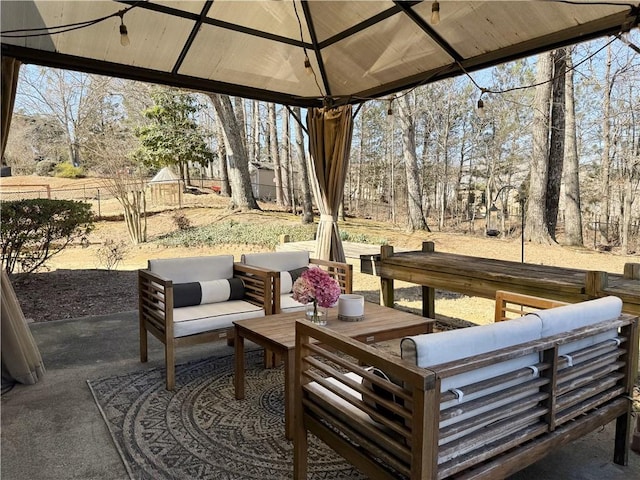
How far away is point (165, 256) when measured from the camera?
781 cm

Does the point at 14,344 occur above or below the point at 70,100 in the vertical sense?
below

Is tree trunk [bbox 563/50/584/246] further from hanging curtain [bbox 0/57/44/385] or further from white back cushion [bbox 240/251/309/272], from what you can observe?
hanging curtain [bbox 0/57/44/385]

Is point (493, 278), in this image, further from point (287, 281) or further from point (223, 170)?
point (223, 170)

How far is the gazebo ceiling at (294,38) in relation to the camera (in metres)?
2.99

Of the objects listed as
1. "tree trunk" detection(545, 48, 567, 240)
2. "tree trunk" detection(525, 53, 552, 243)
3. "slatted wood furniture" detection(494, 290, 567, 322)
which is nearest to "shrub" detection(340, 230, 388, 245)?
"tree trunk" detection(525, 53, 552, 243)

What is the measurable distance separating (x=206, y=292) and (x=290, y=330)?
1054mm

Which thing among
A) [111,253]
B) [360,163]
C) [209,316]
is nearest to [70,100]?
[111,253]

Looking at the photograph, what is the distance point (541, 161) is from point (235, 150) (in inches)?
255

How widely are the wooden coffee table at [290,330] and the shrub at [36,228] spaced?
3456mm

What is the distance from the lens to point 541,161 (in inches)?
326

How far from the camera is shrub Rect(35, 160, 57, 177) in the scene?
8672mm

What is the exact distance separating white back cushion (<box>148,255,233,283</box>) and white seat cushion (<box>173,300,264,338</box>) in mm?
282

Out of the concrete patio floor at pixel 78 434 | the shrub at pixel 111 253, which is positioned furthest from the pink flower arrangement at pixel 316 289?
the shrub at pixel 111 253

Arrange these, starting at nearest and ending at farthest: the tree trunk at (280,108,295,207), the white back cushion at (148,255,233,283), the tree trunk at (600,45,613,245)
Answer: the white back cushion at (148,255,233,283) < the tree trunk at (600,45,613,245) < the tree trunk at (280,108,295,207)
